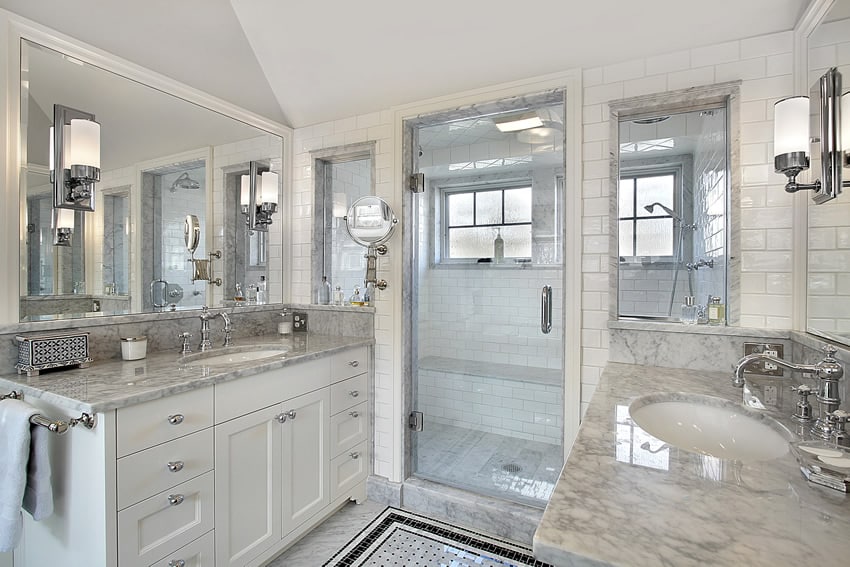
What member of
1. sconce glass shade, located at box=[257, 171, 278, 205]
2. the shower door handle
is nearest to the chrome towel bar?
sconce glass shade, located at box=[257, 171, 278, 205]

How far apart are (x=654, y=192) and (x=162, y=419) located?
2327 mm

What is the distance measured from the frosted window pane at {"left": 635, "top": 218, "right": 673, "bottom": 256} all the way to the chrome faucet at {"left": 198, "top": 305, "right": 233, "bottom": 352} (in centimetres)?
229

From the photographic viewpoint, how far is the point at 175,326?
224 centimetres

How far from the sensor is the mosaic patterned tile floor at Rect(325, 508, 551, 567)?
2.02 meters

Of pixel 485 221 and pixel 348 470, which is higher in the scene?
pixel 485 221

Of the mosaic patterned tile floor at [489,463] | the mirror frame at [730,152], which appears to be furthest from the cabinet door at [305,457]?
the mirror frame at [730,152]

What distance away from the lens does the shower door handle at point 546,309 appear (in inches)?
91.4

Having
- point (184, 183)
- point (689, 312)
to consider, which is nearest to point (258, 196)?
point (184, 183)

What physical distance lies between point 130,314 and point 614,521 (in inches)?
87.5

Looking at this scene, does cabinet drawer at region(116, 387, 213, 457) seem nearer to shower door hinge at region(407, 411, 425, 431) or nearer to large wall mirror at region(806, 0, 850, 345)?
shower door hinge at region(407, 411, 425, 431)

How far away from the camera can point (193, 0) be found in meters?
2.03

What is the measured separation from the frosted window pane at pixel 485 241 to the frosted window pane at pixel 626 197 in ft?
1.66

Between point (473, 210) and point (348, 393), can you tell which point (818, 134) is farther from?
point (348, 393)

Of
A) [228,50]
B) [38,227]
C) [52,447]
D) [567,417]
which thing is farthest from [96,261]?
[567,417]
